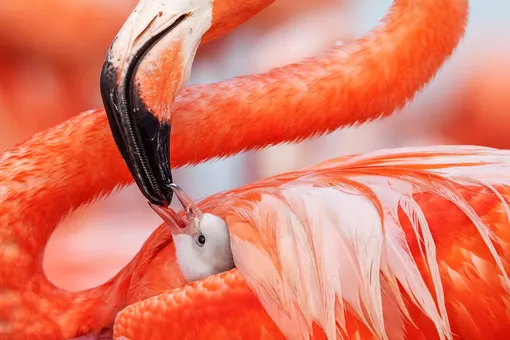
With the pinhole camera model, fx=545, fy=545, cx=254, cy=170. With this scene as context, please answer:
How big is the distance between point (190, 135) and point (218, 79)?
0.44ft

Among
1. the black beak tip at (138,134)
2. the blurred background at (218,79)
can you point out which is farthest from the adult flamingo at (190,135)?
the black beak tip at (138,134)

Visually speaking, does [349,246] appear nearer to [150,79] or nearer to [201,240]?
[201,240]

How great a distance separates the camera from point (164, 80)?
74 centimetres

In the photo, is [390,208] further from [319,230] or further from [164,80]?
[164,80]

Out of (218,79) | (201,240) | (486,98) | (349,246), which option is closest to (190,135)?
(218,79)

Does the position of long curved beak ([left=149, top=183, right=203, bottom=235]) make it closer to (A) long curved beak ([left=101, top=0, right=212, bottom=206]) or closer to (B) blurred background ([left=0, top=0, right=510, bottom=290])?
(A) long curved beak ([left=101, top=0, right=212, bottom=206])

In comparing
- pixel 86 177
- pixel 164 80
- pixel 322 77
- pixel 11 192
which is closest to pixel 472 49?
pixel 322 77

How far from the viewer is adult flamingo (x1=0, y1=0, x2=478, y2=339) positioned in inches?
33.6

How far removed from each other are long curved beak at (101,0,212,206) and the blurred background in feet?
0.81

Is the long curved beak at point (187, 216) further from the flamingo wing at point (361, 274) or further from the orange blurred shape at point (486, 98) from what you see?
the orange blurred shape at point (486, 98)

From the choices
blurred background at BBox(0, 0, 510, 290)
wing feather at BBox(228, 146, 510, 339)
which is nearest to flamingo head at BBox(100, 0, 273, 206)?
wing feather at BBox(228, 146, 510, 339)

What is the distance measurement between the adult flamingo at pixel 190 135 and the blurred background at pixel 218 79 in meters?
0.04

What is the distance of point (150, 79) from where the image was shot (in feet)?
2.39

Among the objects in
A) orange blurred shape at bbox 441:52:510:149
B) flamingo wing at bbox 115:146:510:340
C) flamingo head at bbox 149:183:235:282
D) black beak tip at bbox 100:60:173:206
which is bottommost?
flamingo wing at bbox 115:146:510:340
